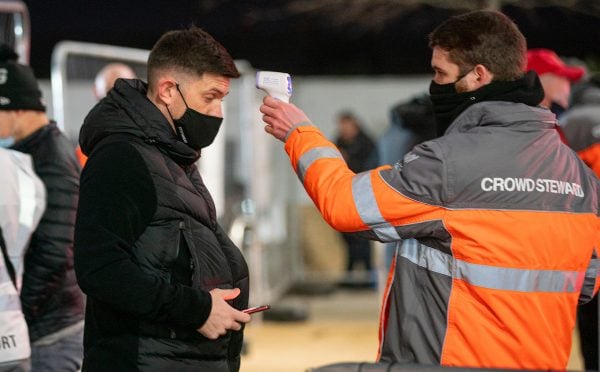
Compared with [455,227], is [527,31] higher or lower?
higher

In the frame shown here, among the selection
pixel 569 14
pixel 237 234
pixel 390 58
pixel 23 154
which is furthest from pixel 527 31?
pixel 23 154

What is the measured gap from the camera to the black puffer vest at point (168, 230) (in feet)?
11.2

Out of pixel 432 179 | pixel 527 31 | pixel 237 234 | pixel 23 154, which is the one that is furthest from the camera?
pixel 527 31

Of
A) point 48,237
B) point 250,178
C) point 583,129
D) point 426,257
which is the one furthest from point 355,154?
point 426,257

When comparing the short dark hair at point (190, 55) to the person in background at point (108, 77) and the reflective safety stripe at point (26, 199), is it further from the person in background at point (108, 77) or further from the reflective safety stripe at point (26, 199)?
the person in background at point (108, 77)

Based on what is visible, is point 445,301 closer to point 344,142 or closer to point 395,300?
point 395,300

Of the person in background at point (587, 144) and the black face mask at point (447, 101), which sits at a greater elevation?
the black face mask at point (447, 101)

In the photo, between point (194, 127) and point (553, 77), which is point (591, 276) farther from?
point (553, 77)

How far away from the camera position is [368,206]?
3.36m

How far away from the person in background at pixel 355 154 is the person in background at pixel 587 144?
6.86m

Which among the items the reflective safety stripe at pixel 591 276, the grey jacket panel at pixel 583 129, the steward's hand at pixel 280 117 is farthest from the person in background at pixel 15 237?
the grey jacket panel at pixel 583 129

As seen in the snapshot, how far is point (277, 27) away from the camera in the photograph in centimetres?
1274

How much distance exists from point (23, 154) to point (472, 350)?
2230mm

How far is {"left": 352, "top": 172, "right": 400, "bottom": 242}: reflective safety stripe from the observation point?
336 centimetres
